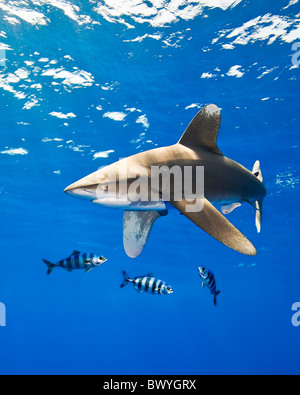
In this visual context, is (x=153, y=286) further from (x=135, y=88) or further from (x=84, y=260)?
(x=135, y=88)

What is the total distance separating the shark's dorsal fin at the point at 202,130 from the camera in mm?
4039

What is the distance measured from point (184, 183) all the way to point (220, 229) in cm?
82

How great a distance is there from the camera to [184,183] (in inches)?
134

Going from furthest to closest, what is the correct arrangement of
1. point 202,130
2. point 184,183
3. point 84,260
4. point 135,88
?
point 135,88 → point 84,260 → point 202,130 → point 184,183

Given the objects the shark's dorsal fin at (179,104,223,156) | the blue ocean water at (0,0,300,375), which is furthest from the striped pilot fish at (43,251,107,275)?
the blue ocean water at (0,0,300,375)

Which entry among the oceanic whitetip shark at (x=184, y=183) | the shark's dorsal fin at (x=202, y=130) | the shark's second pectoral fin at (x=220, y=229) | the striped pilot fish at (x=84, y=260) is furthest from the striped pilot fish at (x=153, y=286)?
the shark's second pectoral fin at (x=220, y=229)

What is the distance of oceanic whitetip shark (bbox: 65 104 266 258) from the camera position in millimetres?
2879

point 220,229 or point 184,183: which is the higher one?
point 184,183

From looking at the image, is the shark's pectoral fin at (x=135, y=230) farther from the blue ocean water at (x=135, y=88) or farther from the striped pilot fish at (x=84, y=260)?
the blue ocean water at (x=135, y=88)

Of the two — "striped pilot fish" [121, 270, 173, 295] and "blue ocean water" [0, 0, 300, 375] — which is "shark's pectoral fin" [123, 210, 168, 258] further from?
"blue ocean water" [0, 0, 300, 375]

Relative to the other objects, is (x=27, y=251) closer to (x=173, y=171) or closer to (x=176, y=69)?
(x=176, y=69)

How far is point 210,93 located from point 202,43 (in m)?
2.31

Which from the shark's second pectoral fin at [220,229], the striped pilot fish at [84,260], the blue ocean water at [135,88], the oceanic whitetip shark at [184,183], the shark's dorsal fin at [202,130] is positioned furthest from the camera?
the blue ocean water at [135,88]

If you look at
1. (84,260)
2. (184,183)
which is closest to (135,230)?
(184,183)
